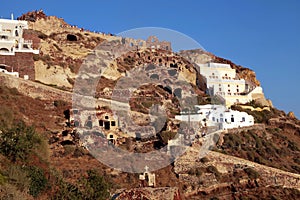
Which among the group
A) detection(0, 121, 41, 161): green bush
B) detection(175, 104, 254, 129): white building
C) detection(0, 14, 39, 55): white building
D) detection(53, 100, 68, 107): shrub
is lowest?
detection(0, 121, 41, 161): green bush

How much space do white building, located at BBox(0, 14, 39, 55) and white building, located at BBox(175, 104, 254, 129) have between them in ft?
49.9

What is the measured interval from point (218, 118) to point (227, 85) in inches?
442

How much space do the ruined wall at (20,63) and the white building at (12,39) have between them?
551 mm

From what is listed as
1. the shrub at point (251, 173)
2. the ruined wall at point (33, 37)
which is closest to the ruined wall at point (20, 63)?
the ruined wall at point (33, 37)

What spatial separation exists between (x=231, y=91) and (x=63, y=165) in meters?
30.7

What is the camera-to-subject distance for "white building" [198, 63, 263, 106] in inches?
2040

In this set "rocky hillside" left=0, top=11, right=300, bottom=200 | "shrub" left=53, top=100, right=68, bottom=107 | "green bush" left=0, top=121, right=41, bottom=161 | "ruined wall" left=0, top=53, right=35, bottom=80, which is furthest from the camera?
"ruined wall" left=0, top=53, right=35, bottom=80

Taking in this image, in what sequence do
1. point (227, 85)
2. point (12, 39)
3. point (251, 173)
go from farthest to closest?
point (227, 85)
point (12, 39)
point (251, 173)

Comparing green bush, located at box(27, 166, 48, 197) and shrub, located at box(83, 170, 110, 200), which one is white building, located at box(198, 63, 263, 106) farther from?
green bush, located at box(27, 166, 48, 197)

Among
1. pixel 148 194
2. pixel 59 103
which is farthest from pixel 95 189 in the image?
pixel 59 103

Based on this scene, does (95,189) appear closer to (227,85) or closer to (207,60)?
(227,85)

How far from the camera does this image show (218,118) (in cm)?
4203

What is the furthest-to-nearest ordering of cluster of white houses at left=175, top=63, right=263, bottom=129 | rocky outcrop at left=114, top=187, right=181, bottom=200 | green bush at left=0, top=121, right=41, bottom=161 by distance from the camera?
cluster of white houses at left=175, top=63, right=263, bottom=129 < green bush at left=0, top=121, right=41, bottom=161 < rocky outcrop at left=114, top=187, right=181, bottom=200

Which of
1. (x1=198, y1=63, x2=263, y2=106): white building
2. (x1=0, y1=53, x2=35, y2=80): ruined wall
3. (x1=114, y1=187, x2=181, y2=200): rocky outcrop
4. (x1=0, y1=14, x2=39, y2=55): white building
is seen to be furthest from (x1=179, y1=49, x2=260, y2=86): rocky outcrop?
(x1=114, y1=187, x2=181, y2=200): rocky outcrop
